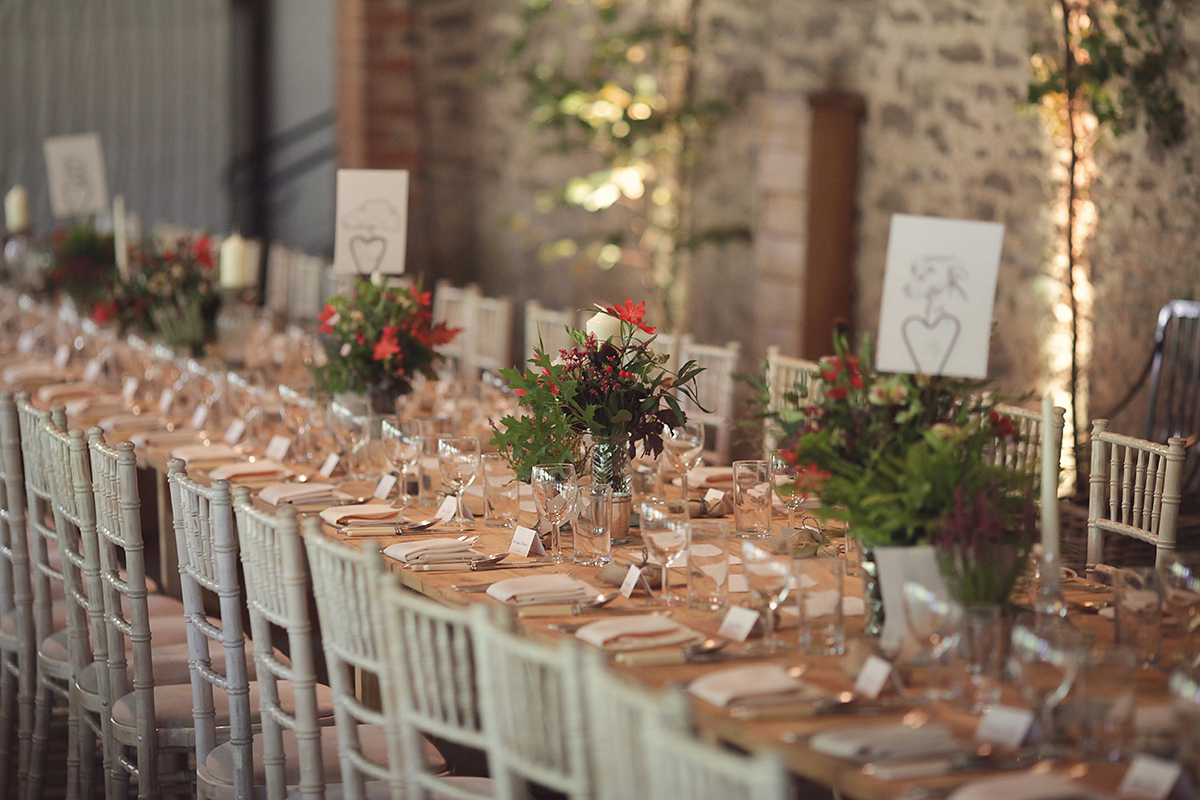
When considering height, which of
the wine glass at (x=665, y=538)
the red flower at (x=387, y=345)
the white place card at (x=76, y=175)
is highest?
the white place card at (x=76, y=175)

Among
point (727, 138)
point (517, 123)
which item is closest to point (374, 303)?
point (727, 138)

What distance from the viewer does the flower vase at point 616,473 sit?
3.15 m

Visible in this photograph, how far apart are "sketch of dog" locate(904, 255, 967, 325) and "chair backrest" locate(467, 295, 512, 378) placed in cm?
362

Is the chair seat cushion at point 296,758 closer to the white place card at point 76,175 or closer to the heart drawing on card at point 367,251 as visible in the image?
the heart drawing on card at point 367,251

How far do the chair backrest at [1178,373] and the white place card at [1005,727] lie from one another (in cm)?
323

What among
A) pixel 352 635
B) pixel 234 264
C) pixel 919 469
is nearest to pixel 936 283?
pixel 919 469

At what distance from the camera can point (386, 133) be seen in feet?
29.9

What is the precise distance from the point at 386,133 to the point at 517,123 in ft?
2.87

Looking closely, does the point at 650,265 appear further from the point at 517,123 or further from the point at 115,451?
the point at 115,451

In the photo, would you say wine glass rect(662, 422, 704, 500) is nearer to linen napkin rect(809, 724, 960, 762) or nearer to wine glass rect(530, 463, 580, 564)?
wine glass rect(530, 463, 580, 564)

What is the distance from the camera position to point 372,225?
429 cm

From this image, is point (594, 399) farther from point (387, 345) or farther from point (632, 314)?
point (387, 345)

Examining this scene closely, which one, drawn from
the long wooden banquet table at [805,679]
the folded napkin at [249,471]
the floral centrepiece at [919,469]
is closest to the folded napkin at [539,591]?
the long wooden banquet table at [805,679]

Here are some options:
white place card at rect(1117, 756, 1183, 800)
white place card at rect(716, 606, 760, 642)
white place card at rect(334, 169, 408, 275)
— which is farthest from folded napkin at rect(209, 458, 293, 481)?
white place card at rect(1117, 756, 1183, 800)
